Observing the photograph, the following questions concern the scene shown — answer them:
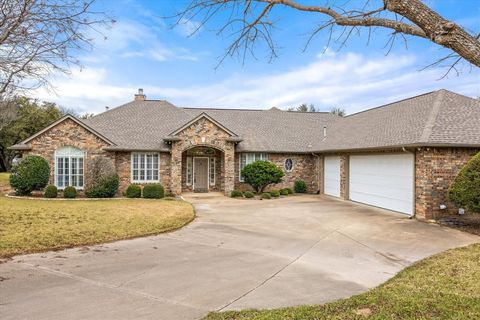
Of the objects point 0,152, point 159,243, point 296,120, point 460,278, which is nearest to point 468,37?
point 460,278

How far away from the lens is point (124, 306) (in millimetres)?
4996

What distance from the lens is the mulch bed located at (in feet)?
39.3

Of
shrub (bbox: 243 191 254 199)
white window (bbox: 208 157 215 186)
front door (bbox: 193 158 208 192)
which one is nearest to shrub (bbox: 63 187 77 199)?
front door (bbox: 193 158 208 192)

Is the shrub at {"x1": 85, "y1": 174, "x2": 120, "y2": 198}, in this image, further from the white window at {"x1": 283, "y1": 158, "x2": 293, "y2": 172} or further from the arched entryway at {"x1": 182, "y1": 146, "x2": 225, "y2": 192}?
the white window at {"x1": 283, "y1": 158, "x2": 293, "y2": 172}

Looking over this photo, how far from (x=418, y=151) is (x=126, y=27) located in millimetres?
10798

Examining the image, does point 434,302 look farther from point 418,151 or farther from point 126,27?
point 418,151

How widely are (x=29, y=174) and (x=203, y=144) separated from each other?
9.31m

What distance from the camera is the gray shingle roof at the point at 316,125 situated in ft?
44.9

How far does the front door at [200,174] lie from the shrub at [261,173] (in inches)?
131

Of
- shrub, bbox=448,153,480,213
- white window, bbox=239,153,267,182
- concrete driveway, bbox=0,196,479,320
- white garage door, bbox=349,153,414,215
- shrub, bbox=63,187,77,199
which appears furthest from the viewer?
white window, bbox=239,153,267,182

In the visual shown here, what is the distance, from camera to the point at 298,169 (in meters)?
23.2

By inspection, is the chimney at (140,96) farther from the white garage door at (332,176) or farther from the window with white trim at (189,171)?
the white garage door at (332,176)

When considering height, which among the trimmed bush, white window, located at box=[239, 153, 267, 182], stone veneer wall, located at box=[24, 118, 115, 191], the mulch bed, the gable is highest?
the gable

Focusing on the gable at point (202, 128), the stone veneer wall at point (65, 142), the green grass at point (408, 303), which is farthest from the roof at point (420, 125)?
the stone veneer wall at point (65, 142)
